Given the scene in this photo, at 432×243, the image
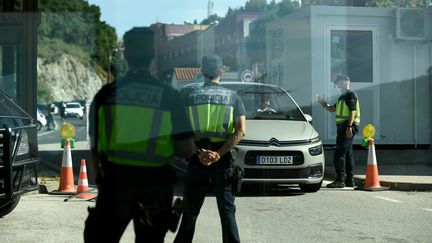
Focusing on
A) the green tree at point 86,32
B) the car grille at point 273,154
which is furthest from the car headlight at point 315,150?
the green tree at point 86,32

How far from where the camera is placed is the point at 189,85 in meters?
2.82

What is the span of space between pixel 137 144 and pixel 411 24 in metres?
11.2

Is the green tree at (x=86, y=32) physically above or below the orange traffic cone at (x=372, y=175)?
above

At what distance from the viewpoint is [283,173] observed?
7.73m

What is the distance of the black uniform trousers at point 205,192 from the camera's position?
334cm

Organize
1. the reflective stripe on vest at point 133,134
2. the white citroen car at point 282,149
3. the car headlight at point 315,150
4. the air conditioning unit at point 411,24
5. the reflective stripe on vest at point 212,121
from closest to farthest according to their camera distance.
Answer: the reflective stripe on vest at point 133,134 < the reflective stripe on vest at point 212,121 < the white citroen car at point 282,149 < the car headlight at point 315,150 < the air conditioning unit at point 411,24

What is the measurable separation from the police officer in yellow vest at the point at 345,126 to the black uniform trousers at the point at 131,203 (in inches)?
286

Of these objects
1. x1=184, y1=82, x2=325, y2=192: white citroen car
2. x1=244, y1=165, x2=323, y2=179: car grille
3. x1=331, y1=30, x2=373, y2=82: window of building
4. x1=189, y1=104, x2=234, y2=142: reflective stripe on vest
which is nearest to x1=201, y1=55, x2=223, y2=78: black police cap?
x1=189, y1=104, x2=234, y2=142: reflective stripe on vest

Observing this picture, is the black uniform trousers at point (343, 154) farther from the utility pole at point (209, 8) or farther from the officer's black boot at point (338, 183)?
the utility pole at point (209, 8)

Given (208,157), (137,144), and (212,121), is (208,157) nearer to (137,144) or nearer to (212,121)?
(212,121)

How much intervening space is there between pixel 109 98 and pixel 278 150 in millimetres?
5316

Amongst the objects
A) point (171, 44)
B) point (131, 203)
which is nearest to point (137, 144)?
point (131, 203)

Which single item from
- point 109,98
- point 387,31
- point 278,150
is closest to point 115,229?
point 109,98

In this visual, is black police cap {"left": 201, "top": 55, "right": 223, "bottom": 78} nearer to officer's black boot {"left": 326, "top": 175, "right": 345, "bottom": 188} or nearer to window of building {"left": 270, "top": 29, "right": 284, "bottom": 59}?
window of building {"left": 270, "top": 29, "right": 284, "bottom": 59}
